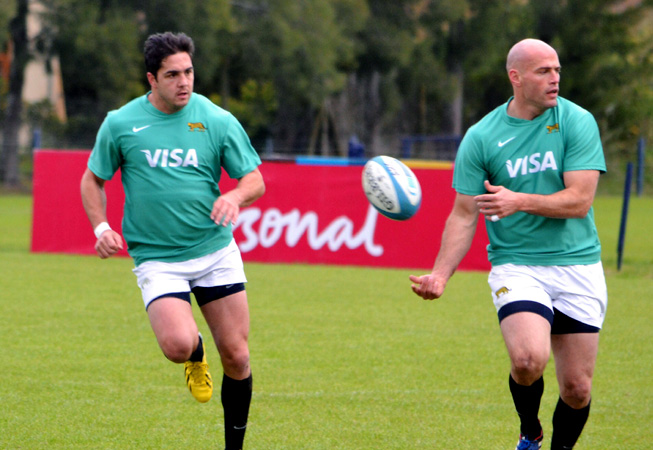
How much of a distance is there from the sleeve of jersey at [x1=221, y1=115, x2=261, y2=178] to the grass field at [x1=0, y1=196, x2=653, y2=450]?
159 centimetres

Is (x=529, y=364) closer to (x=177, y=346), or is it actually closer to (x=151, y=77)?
(x=177, y=346)

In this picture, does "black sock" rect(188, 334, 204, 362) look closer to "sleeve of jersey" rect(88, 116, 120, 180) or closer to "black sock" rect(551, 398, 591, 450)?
"sleeve of jersey" rect(88, 116, 120, 180)

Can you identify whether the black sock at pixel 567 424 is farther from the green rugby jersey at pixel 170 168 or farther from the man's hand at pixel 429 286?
A: the green rugby jersey at pixel 170 168

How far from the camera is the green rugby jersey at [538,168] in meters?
A: 4.74

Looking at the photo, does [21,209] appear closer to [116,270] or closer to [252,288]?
[116,270]

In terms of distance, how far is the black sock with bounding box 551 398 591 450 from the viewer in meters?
4.84

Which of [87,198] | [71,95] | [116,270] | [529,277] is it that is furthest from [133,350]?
[71,95]

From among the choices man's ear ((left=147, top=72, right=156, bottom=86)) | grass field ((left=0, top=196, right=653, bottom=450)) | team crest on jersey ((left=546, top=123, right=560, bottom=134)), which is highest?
man's ear ((left=147, top=72, right=156, bottom=86))

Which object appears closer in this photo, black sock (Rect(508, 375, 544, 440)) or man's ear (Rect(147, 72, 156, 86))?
black sock (Rect(508, 375, 544, 440))

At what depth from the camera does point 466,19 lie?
36.4 m

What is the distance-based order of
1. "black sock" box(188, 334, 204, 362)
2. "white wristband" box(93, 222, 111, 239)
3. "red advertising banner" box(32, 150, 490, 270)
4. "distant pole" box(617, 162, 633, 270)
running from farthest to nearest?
"red advertising banner" box(32, 150, 490, 270) → "distant pole" box(617, 162, 633, 270) → "black sock" box(188, 334, 204, 362) → "white wristband" box(93, 222, 111, 239)

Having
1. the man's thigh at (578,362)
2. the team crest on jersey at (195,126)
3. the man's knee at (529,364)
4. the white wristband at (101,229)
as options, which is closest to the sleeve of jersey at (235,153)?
the team crest on jersey at (195,126)

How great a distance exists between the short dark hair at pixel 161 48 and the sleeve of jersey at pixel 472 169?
154 cm

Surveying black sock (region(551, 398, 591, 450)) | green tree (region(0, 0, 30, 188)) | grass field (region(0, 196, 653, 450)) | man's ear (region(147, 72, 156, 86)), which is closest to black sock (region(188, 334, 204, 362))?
grass field (region(0, 196, 653, 450))
